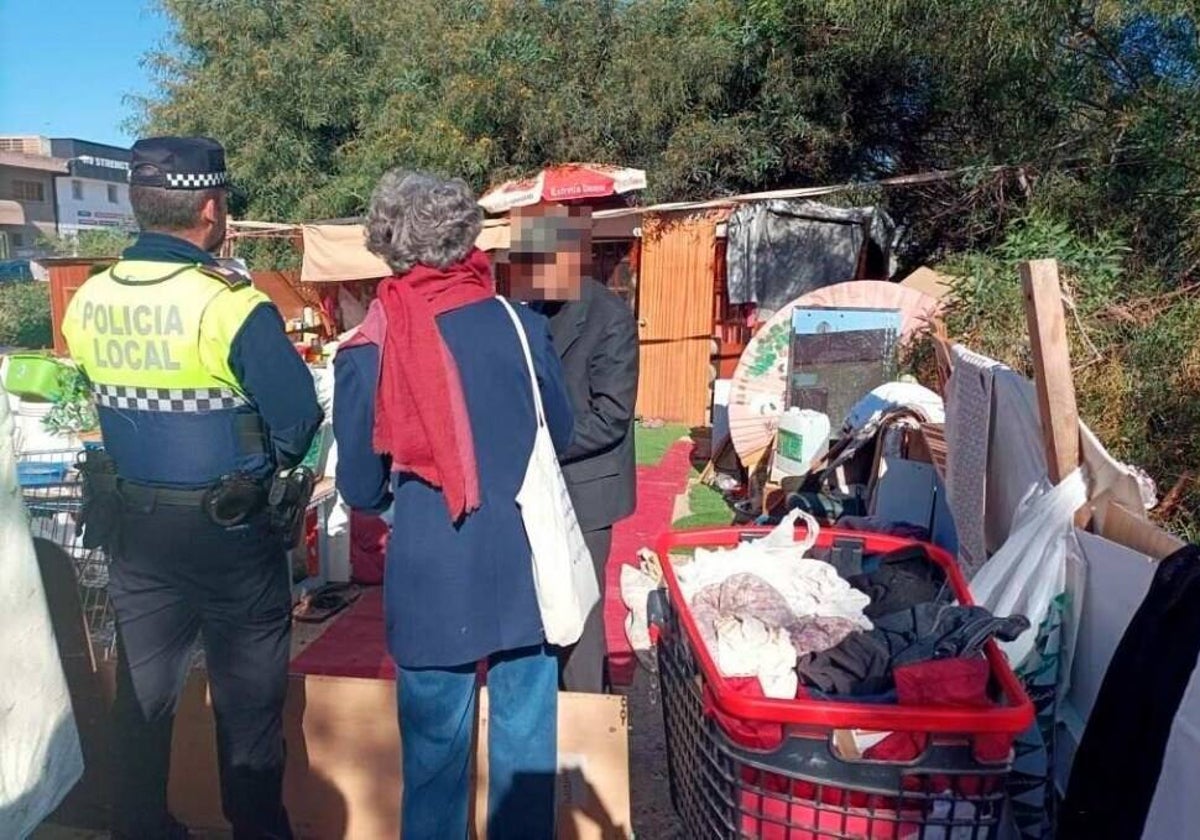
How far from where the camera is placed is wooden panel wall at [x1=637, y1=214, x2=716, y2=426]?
1071 cm

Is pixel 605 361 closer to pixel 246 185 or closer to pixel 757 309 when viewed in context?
pixel 757 309

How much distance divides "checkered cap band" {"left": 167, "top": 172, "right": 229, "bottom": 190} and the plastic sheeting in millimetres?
1023

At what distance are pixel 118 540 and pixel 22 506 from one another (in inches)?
36.5

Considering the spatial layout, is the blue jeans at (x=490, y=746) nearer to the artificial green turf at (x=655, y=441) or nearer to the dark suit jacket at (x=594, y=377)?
the dark suit jacket at (x=594, y=377)

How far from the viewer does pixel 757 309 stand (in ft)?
33.6

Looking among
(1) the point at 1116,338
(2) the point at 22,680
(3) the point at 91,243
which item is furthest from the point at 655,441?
(3) the point at 91,243

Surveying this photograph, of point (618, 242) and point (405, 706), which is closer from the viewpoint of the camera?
point (405, 706)

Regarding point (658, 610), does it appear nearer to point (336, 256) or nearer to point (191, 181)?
point (191, 181)

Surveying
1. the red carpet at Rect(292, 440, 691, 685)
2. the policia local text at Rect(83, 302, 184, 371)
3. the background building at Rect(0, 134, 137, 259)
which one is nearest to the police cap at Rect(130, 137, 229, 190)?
the policia local text at Rect(83, 302, 184, 371)

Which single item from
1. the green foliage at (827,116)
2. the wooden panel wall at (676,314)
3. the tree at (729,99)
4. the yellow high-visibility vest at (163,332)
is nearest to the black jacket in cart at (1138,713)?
the yellow high-visibility vest at (163,332)

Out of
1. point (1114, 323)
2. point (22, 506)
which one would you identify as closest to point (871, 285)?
point (1114, 323)

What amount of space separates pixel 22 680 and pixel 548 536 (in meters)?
1.08

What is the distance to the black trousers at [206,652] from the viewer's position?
93.4 inches

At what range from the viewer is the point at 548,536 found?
219 centimetres
